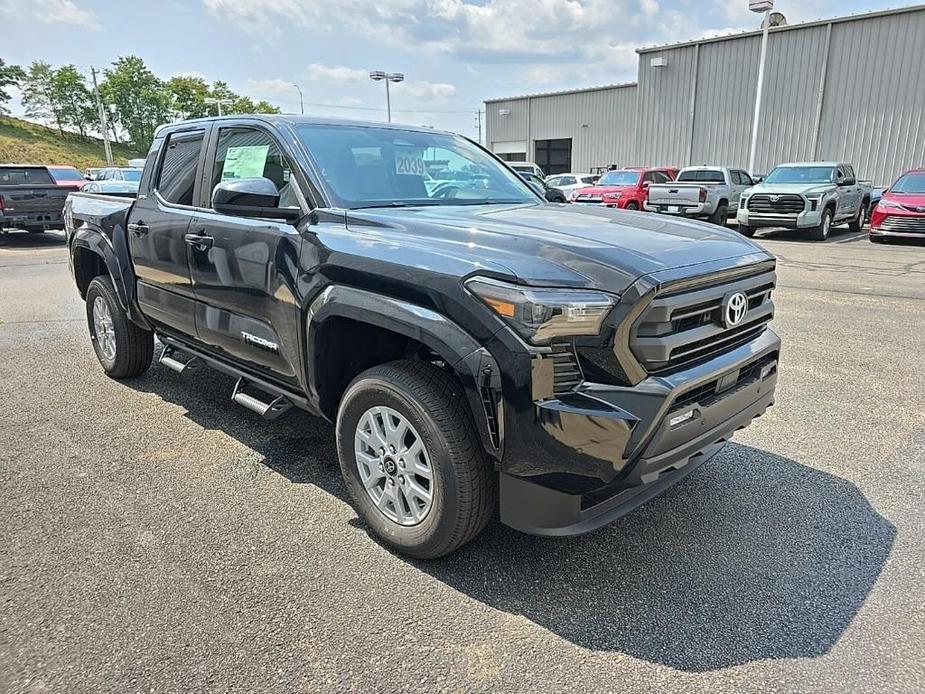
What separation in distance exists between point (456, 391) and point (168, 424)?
2.74 metres

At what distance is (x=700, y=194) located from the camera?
17.4 meters

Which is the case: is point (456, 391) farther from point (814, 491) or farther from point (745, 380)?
point (814, 491)

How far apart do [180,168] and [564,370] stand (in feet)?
11.0

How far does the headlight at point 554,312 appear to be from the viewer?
91.2 inches

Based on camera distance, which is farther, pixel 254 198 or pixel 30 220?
pixel 30 220

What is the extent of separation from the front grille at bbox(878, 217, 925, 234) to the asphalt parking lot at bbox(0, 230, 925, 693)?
12720 millimetres

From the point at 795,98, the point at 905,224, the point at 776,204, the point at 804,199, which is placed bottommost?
the point at 905,224

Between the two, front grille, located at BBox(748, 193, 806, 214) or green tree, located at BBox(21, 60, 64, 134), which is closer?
front grille, located at BBox(748, 193, 806, 214)

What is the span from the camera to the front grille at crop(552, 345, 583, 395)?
233cm

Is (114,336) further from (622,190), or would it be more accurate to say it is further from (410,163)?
(622,190)

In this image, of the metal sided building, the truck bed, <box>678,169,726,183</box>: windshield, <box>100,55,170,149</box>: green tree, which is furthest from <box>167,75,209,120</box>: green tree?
the truck bed

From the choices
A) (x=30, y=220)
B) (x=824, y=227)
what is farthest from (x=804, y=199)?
(x=30, y=220)

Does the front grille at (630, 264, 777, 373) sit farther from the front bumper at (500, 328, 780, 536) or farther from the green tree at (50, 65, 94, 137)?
the green tree at (50, 65, 94, 137)

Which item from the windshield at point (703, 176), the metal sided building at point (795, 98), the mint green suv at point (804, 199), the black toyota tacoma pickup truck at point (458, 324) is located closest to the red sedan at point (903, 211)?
the mint green suv at point (804, 199)
